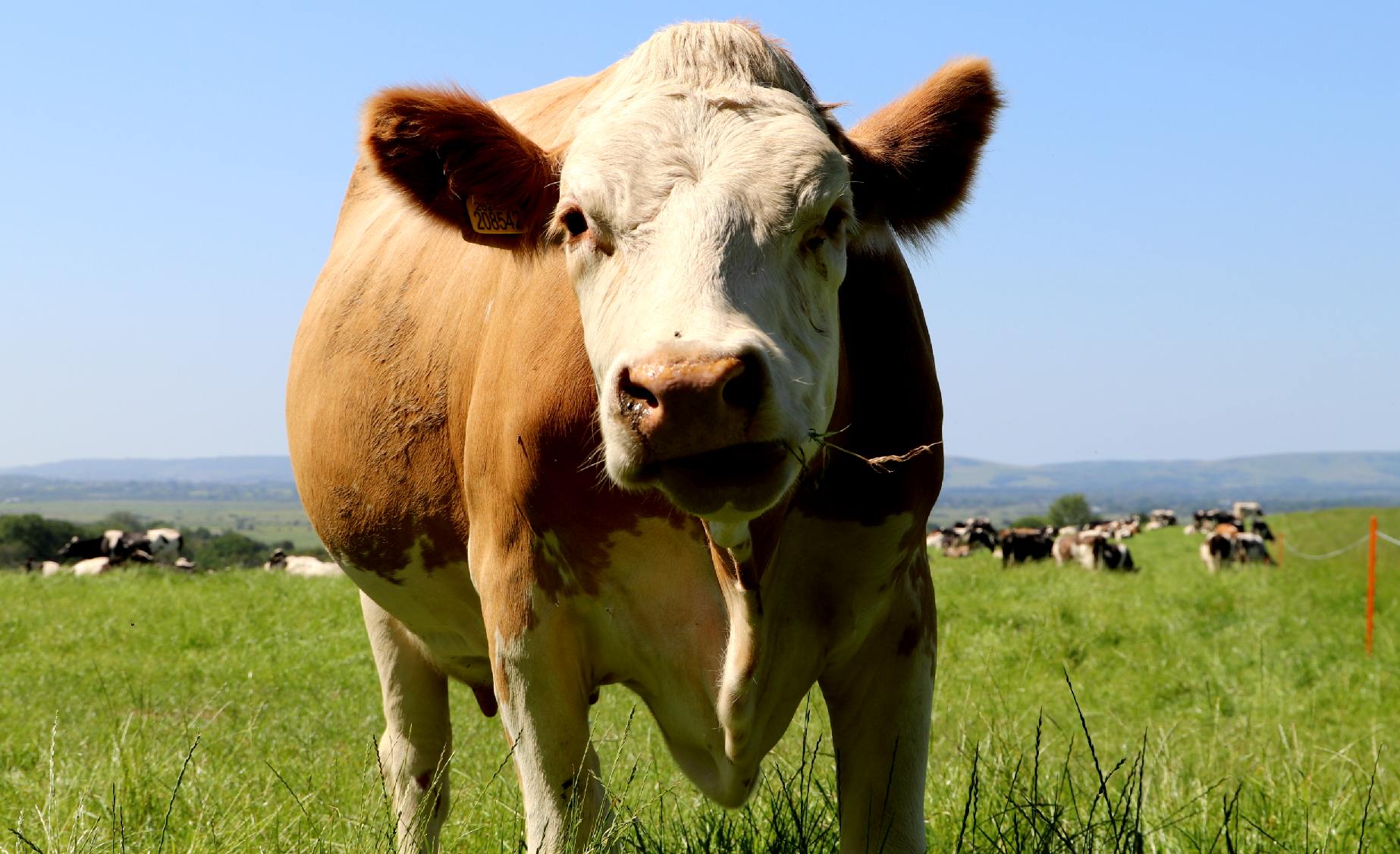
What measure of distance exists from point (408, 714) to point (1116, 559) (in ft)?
62.0

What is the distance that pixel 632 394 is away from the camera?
2.34m

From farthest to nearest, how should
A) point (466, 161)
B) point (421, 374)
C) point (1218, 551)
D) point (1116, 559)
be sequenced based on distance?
point (1218, 551), point (1116, 559), point (421, 374), point (466, 161)

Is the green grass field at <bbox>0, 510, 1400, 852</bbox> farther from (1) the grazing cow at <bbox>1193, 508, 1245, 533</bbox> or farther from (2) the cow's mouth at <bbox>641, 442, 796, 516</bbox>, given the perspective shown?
(1) the grazing cow at <bbox>1193, 508, 1245, 533</bbox>

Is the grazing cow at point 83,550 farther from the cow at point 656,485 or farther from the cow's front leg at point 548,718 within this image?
the cow's front leg at point 548,718

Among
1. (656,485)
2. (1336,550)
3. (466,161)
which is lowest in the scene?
(1336,550)

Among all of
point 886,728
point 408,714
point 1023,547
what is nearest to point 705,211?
point 886,728

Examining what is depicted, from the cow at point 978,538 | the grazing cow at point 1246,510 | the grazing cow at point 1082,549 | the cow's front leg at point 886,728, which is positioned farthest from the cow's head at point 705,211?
the grazing cow at point 1246,510

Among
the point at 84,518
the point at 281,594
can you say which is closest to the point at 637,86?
the point at 281,594

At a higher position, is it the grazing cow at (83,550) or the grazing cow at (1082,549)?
the grazing cow at (1082,549)

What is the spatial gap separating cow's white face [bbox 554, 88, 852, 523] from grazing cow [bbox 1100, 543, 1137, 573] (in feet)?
65.3

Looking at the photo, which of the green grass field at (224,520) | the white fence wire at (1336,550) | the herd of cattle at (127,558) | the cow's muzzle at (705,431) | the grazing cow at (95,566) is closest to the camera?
the cow's muzzle at (705,431)

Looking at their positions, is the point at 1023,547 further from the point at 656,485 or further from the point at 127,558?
the point at 656,485

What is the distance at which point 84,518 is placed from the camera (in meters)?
166

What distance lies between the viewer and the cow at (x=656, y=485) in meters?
2.68
